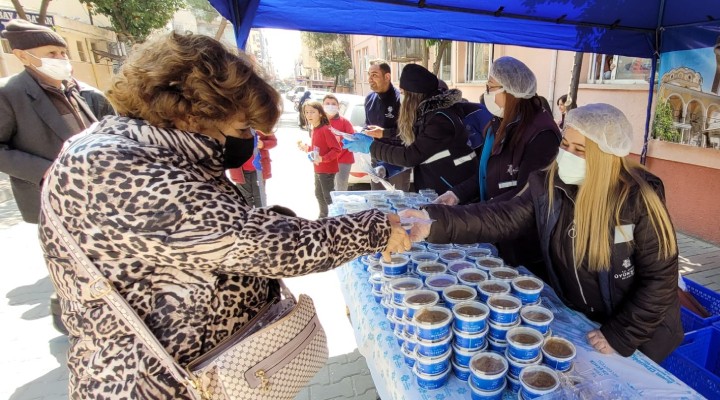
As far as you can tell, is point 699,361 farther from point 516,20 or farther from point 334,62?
point 334,62

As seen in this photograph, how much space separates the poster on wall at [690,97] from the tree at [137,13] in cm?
1510

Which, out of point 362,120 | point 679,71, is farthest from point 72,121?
point 679,71

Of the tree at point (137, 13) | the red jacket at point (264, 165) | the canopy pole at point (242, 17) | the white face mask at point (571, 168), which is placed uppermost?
the tree at point (137, 13)

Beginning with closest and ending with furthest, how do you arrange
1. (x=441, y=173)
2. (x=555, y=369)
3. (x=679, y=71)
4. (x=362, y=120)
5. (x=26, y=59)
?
1. (x=555, y=369)
2. (x=26, y=59)
3. (x=441, y=173)
4. (x=679, y=71)
5. (x=362, y=120)

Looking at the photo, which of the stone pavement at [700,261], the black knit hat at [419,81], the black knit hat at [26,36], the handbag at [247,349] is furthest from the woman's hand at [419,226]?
the stone pavement at [700,261]

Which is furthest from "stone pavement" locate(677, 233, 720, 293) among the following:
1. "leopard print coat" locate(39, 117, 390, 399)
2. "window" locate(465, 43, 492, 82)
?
"window" locate(465, 43, 492, 82)

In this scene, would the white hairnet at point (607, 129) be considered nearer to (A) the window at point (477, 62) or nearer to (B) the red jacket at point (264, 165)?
(B) the red jacket at point (264, 165)

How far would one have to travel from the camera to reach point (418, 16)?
3.03m

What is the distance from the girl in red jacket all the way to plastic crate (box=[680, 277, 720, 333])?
12.6 ft

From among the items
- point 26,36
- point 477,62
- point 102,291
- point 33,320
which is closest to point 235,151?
point 102,291

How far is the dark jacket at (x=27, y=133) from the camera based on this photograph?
2.84 metres

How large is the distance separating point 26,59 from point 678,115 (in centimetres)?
657

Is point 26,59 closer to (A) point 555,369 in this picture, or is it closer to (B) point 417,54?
(A) point 555,369

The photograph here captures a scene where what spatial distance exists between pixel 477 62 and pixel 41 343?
34.9 feet
